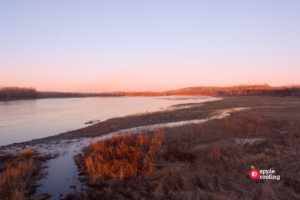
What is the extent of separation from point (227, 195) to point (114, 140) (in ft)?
20.3

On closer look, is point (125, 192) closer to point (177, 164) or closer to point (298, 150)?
point (177, 164)

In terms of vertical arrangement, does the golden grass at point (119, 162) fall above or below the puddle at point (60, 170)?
above

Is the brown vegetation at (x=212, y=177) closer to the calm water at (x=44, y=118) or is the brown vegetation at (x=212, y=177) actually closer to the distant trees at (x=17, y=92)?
the calm water at (x=44, y=118)

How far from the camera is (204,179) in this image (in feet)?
16.2

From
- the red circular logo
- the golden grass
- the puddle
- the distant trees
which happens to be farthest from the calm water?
the distant trees

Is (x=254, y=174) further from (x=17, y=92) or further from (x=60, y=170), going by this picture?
(x=17, y=92)

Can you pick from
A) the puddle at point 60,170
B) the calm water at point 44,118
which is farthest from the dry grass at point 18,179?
the calm water at point 44,118

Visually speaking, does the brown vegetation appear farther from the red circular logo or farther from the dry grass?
the dry grass
